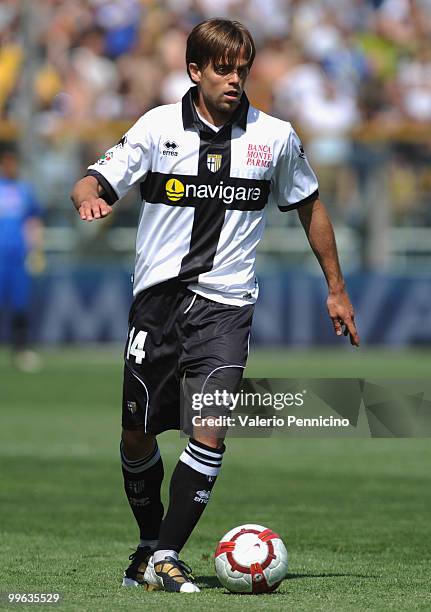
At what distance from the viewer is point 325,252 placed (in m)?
5.83

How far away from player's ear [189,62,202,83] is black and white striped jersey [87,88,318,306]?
0.35ft

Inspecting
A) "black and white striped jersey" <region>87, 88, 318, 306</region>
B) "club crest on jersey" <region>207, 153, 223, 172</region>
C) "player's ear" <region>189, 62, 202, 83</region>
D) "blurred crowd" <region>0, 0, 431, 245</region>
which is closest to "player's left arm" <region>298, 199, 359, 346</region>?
"black and white striped jersey" <region>87, 88, 318, 306</region>

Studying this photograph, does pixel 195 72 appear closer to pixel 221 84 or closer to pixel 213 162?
pixel 221 84

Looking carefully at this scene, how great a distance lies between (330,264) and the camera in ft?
19.1

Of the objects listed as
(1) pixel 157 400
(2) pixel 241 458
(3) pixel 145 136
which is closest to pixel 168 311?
(1) pixel 157 400

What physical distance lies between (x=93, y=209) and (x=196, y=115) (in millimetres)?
696

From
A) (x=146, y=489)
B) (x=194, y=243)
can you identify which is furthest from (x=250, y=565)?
(x=194, y=243)

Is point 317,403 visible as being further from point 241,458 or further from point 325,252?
point 241,458

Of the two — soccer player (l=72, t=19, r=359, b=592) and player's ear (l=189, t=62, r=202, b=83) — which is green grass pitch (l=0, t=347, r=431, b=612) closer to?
soccer player (l=72, t=19, r=359, b=592)

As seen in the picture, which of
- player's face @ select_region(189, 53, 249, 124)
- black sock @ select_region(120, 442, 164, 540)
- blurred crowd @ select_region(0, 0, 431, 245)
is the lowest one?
black sock @ select_region(120, 442, 164, 540)

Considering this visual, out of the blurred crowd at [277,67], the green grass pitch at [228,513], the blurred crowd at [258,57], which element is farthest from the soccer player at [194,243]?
the blurred crowd at [258,57]

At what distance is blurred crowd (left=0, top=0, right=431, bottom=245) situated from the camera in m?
20.5

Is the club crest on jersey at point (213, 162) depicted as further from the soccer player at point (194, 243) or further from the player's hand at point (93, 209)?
the player's hand at point (93, 209)

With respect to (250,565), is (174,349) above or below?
above
